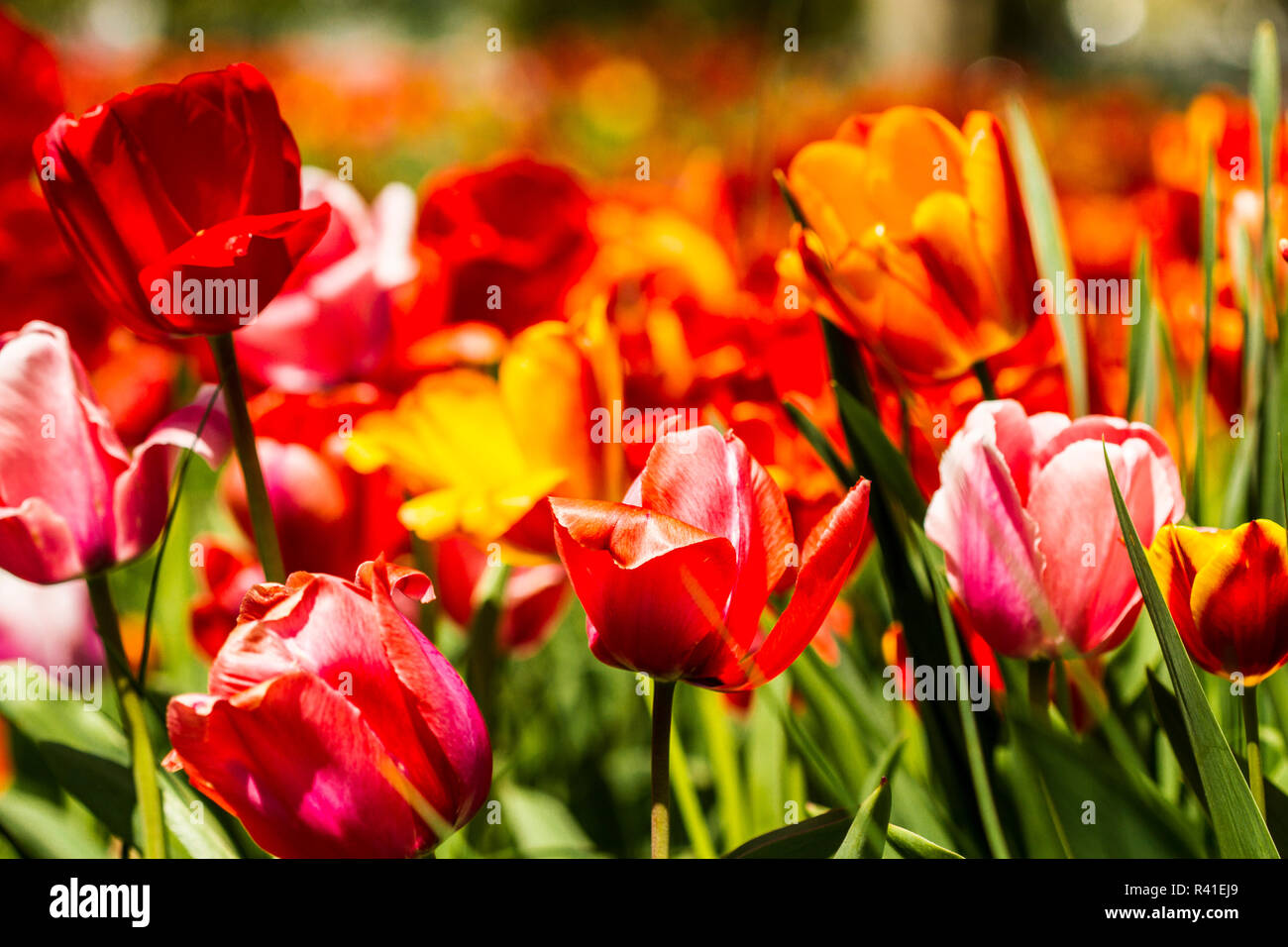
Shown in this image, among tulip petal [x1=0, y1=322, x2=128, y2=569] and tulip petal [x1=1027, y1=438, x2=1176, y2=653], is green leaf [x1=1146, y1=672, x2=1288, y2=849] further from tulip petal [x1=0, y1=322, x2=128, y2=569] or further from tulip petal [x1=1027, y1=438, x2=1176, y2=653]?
tulip petal [x1=0, y1=322, x2=128, y2=569]

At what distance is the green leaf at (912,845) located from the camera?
1.26 ft

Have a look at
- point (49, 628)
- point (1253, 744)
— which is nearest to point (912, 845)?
point (1253, 744)

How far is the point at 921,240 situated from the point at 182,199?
0.90 ft

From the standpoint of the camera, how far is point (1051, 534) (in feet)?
1.28

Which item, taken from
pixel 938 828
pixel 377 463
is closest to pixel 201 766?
pixel 377 463

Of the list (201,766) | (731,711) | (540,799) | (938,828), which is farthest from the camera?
(731,711)

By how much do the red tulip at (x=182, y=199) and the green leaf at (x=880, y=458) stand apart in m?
0.19

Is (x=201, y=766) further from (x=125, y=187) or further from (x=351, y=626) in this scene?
(x=125, y=187)

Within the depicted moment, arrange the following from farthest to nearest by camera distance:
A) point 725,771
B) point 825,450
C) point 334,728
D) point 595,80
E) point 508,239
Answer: point 595,80
point 508,239
point 725,771
point 825,450
point 334,728

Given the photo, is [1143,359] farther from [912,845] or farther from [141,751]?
[141,751]

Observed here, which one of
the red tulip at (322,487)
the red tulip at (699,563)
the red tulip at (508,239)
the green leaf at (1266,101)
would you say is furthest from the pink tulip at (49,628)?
the green leaf at (1266,101)

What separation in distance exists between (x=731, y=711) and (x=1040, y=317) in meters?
0.32

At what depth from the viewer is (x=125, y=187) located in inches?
15.8

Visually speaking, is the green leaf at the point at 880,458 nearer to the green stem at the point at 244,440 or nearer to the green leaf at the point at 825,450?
the green leaf at the point at 825,450
